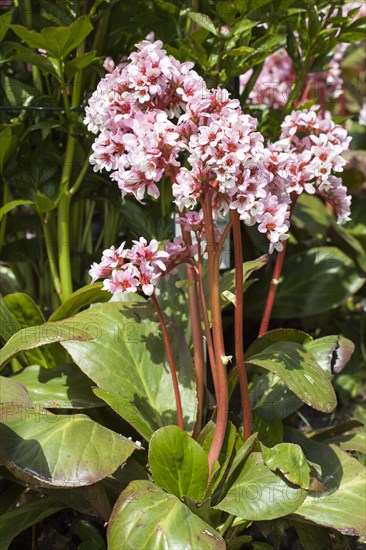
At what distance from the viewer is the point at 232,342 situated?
256cm

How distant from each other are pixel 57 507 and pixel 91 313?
415 mm

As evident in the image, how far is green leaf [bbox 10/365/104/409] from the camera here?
64.9 inches

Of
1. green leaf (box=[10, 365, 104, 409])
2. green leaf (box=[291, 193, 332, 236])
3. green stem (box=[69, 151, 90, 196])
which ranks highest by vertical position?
green stem (box=[69, 151, 90, 196])

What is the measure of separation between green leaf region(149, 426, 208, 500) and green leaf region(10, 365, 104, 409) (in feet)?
0.69

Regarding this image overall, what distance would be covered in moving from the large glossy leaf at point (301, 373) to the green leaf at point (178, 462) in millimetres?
206

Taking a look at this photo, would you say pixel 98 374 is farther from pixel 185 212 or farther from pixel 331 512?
pixel 331 512

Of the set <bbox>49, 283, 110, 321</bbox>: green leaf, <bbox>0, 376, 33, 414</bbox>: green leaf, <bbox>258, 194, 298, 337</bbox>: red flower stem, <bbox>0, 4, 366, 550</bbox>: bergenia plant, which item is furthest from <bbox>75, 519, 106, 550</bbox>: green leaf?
<bbox>258, 194, 298, 337</bbox>: red flower stem

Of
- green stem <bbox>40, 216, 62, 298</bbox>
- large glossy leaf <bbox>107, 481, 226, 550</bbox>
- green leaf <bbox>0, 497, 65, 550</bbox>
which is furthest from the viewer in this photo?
green stem <bbox>40, 216, 62, 298</bbox>

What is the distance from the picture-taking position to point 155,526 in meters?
1.36

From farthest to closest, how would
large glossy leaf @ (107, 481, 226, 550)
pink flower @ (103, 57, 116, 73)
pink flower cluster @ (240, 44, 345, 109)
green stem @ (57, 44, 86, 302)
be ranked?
pink flower cluster @ (240, 44, 345, 109)
pink flower @ (103, 57, 116, 73)
green stem @ (57, 44, 86, 302)
large glossy leaf @ (107, 481, 226, 550)

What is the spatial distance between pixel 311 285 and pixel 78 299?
103 centimetres

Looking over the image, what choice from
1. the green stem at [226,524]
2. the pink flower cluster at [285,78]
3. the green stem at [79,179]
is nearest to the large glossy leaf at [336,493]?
the green stem at [226,524]

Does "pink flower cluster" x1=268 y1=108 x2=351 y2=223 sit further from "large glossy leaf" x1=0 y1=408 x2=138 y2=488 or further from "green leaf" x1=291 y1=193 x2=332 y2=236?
"green leaf" x1=291 y1=193 x2=332 y2=236

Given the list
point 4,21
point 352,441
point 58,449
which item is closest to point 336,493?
point 352,441
